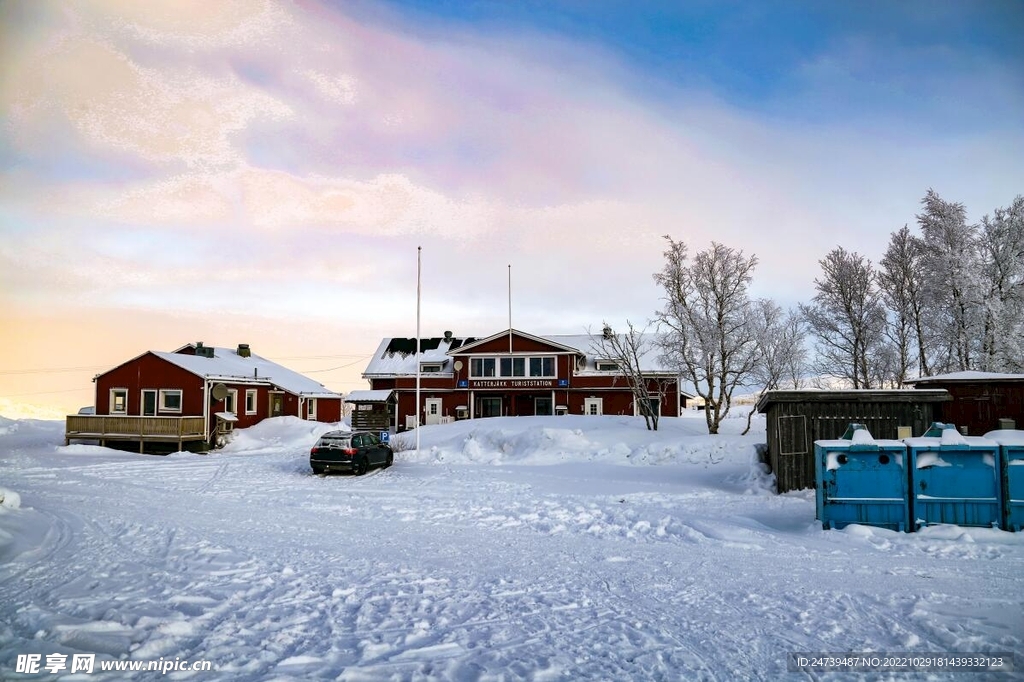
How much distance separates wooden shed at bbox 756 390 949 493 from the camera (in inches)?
649

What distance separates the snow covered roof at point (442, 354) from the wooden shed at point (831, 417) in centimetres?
2657

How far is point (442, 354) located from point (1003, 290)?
116ft

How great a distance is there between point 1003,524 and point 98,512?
1684 cm

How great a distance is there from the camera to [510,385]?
4662 cm

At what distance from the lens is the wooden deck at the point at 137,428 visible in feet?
110

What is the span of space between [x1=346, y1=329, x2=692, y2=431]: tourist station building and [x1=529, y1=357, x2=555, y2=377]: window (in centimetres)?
7

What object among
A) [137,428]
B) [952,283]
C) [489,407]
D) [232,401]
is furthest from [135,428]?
[952,283]

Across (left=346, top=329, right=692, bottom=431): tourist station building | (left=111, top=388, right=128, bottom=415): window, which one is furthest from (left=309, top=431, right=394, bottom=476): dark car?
(left=111, top=388, right=128, bottom=415): window

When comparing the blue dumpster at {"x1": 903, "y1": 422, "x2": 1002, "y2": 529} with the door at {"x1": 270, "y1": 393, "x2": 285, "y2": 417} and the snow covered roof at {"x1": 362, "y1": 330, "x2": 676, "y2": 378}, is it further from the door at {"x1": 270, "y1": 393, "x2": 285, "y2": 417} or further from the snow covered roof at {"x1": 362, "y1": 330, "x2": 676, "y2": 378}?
the door at {"x1": 270, "y1": 393, "x2": 285, "y2": 417}

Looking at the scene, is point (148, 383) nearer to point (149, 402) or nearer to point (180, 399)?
point (149, 402)

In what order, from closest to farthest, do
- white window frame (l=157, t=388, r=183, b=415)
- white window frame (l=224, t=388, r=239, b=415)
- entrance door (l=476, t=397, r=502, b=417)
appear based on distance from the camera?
white window frame (l=157, t=388, r=183, b=415) < white window frame (l=224, t=388, r=239, b=415) < entrance door (l=476, t=397, r=502, b=417)

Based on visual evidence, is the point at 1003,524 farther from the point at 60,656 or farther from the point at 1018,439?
the point at 60,656

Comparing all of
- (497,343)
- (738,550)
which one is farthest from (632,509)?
(497,343)

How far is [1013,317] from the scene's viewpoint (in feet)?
93.4
